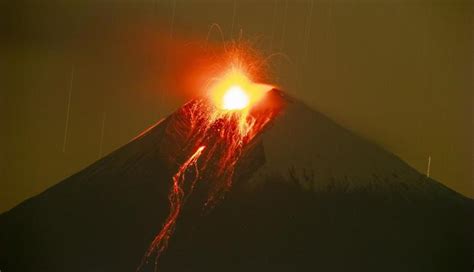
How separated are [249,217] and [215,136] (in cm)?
61

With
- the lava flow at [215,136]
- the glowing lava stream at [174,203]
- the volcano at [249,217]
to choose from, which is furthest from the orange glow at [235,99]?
the glowing lava stream at [174,203]

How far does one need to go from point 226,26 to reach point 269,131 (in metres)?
0.89

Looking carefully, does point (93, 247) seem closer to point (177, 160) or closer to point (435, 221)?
point (177, 160)

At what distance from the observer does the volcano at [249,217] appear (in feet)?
10.5

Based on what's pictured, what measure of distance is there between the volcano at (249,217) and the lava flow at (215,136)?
20 mm

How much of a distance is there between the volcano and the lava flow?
0.07ft

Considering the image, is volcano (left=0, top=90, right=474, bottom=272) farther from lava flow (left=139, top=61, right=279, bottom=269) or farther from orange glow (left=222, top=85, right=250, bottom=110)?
orange glow (left=222, top=85, right=250, bottom=110)

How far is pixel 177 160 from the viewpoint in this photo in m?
3.57

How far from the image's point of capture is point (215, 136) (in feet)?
11.6

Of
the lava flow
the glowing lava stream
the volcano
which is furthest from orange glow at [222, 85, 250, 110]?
the glowing lava stream

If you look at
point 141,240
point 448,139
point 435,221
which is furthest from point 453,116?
point 141,240

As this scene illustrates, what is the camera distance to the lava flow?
3.40m

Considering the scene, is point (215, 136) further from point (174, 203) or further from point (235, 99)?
point (174, 203)

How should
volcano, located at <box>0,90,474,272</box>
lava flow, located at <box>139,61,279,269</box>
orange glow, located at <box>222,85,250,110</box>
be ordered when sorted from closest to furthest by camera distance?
1. volcano, located at <box>0,90,474,272</box>
2. lava flow, located at <box>139,61,279,269</box>
3. orange glow, located at <box>222,85,250,110</box>
